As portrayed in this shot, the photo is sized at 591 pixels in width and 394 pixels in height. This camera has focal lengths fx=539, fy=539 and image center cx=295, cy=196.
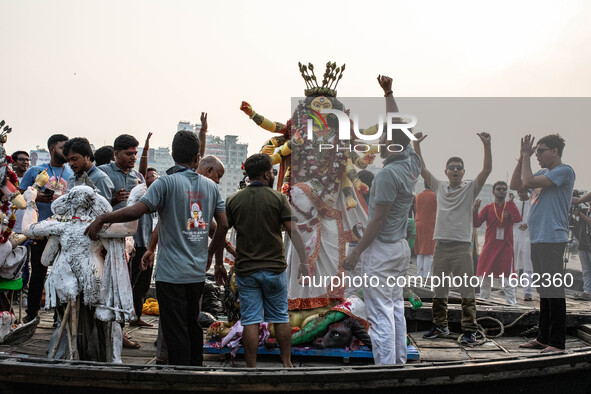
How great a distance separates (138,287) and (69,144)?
5.31 feet

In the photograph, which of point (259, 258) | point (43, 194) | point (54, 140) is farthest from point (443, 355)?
point (54, 140)

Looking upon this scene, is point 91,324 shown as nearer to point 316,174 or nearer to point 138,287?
point 138,287

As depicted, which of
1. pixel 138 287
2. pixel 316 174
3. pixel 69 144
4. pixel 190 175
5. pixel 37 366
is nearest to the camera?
pixel 37 366

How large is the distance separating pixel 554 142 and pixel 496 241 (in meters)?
2.39

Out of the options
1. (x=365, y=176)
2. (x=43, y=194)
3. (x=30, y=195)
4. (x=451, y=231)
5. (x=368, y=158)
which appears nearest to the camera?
(x=30, y=195)

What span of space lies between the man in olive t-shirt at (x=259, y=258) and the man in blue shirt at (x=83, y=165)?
1.10m

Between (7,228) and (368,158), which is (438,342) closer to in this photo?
(368,158)

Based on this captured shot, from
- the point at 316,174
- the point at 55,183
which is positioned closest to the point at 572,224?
the point at 316,174

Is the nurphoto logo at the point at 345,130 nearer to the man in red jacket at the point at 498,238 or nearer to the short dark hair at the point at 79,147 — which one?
the man in red jacket at the point at 498,238

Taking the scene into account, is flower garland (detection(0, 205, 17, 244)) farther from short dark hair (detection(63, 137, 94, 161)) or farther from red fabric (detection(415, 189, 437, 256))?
red fabric (detection(415, 189, 437, 256))

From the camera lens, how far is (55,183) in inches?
203

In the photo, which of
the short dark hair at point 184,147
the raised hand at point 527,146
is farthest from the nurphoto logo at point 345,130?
the short dark hair at point 184,147

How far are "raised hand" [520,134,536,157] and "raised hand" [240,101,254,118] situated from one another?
272cm

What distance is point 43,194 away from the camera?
16.4 ft
